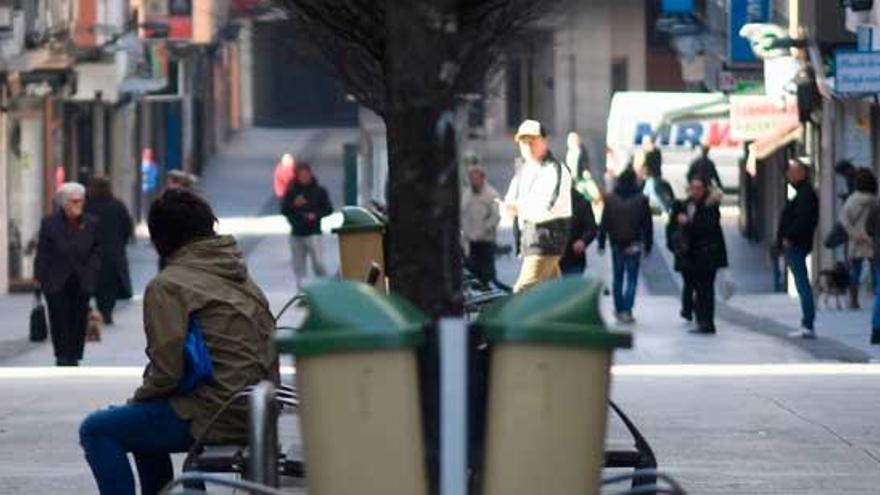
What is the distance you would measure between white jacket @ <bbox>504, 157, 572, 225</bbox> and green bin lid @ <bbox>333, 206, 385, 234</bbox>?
93.8 inches

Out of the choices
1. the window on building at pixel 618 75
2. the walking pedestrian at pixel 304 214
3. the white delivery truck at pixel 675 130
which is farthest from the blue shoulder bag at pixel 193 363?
the window on building at pixel 618 75

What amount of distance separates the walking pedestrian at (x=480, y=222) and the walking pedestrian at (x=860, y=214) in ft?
14.0

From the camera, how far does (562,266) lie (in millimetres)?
25859

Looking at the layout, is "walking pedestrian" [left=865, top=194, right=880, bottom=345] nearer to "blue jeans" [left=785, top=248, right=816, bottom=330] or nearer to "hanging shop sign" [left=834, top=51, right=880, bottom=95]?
"blue jeans" [left=785, top=248, right=816, bottom=330]

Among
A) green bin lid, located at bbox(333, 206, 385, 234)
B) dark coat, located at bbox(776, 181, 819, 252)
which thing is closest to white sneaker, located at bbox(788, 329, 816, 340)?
dark coat, located at bbox(776, 181, 819, 252)

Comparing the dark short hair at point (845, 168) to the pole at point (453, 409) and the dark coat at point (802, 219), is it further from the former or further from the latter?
the pole at point (453, 409)

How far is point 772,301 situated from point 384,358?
27078 millimetres

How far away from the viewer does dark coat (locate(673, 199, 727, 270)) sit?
26.9 m

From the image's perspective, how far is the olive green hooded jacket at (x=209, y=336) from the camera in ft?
30.5

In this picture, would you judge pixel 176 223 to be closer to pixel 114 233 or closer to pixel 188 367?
pixel 188 367

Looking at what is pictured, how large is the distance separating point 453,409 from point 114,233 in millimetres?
23768

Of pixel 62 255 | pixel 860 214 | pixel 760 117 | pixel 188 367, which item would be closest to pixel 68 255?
pixel 62 255

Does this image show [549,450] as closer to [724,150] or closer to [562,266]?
[562,266]

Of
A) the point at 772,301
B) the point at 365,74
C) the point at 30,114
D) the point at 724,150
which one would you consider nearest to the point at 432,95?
the point at 365,74
